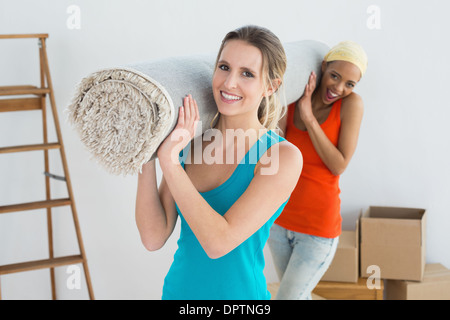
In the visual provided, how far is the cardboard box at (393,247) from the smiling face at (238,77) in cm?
167

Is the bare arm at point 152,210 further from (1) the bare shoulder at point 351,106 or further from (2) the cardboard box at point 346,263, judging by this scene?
(2) the cardboard box at point 346,263

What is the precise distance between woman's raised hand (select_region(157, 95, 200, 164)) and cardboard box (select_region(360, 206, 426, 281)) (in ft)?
5.87

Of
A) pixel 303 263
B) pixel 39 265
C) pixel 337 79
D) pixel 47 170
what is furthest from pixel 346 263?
pixel 47 170

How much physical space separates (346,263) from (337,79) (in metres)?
1.16

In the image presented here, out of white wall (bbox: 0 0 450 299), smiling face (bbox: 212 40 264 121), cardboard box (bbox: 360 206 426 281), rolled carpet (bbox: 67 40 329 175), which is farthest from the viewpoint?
white wall (bbox: 0 0 450 299)

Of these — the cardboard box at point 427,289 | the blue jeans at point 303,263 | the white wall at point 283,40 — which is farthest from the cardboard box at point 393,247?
the blue jeans at point 303,263

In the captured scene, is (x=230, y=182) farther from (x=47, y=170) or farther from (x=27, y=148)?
(x=47, y=170)

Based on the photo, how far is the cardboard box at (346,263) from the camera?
2.68 m

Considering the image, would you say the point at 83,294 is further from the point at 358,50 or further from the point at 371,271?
the point at 358,50

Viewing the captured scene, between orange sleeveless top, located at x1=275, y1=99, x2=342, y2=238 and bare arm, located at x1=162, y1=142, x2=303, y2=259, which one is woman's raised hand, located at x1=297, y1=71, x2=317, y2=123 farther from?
bare arm, located at x1=162, y1=142, x2=303, y2=259

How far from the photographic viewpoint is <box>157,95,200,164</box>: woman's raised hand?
1.10m

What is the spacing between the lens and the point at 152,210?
4.36 feet

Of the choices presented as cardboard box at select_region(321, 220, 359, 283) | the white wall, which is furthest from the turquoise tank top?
the white wall
